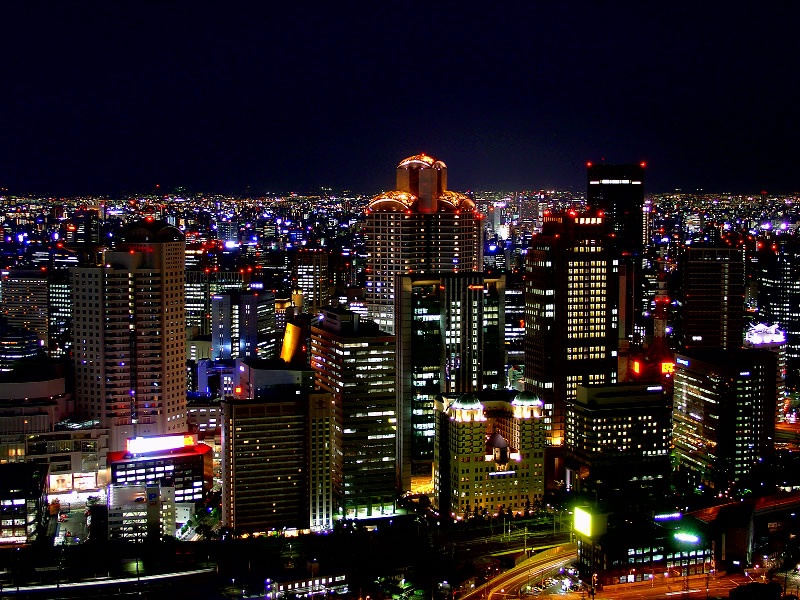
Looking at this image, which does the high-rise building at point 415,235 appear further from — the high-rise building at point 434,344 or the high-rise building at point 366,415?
the high-rise building at point 366,415

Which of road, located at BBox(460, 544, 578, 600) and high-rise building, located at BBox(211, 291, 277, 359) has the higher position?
high-rise building, located at BBox(211, 291, 277, 359)

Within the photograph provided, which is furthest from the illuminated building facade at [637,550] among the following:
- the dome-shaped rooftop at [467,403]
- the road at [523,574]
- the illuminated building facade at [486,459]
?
the dome-shaped rooftop at [467,403]

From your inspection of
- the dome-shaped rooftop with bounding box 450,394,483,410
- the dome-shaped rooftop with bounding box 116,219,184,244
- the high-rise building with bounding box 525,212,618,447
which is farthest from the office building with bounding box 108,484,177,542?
the high-rise building with bounding box 525,212,618,447

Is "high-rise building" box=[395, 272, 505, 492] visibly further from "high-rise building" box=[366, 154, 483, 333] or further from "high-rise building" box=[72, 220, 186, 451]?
"high-rise building" box=[72, 220, 186, 451]

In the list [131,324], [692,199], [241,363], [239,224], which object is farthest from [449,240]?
[239,224]

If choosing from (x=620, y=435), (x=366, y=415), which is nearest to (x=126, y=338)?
(x=366, y=415)

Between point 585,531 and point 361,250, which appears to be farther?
point 361,250

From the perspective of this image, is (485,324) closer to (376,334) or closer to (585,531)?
(376,334)
